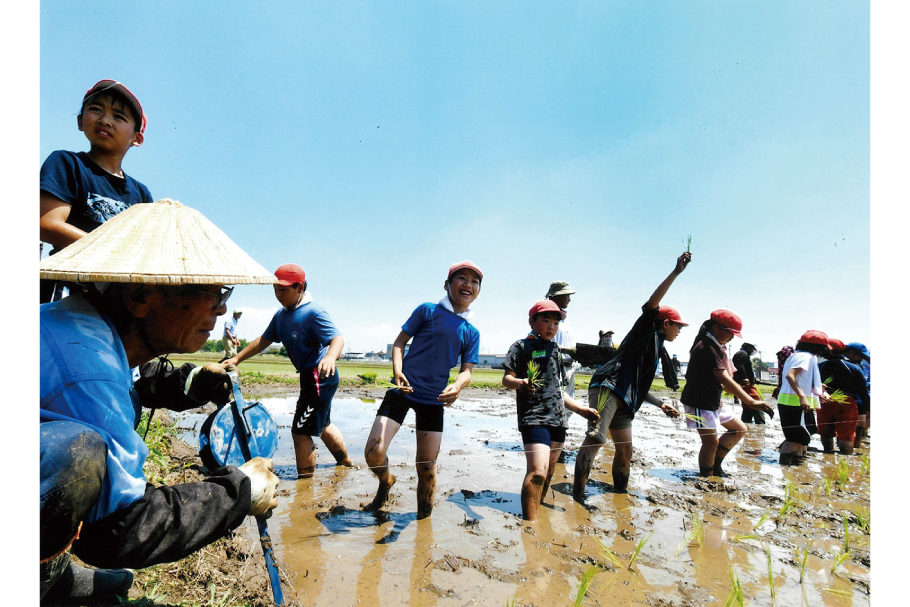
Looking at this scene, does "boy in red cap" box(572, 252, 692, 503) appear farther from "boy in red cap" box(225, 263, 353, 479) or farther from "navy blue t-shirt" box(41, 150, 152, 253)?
"navy blue t-shirt" box(41, 150, 152, 253)

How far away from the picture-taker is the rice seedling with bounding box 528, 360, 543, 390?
12.7 feet

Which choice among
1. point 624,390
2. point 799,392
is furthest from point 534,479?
point 799,392

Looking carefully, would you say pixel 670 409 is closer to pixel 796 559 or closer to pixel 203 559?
pixel 796 559

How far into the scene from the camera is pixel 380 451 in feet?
11.4

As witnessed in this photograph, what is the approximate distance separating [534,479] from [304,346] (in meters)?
2.43

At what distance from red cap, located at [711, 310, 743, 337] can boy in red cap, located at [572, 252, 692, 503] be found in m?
0.90

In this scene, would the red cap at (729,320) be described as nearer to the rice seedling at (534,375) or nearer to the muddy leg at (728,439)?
the muddy leg at (728,439)

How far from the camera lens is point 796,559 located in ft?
10.5

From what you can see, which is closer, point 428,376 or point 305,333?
point 428,376

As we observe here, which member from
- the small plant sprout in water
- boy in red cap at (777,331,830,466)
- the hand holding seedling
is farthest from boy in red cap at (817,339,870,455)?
the small plant sprout in water

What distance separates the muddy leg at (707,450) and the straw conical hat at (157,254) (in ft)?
18.4

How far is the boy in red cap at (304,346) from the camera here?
160 inches

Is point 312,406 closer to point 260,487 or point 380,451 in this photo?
point 380,451

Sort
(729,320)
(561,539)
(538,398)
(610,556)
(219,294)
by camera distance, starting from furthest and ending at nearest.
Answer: (729,320) < (538,398) < (561,539) < (610,556) < (219,294)
